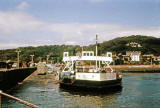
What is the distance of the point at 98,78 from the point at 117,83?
739cm

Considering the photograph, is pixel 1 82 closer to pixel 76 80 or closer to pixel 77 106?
pixel 76 80

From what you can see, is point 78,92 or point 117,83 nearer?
point 78,92

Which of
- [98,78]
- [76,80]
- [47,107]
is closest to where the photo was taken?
[47,107]

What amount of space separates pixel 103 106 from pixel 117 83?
15142 mm

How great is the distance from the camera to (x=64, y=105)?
2678 centimetres

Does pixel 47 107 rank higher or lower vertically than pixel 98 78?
lower

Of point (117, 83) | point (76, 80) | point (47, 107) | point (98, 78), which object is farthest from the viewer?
point (117, 83)

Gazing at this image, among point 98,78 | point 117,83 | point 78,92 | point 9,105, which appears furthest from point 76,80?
point 9,105

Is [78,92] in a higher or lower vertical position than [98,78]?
lower

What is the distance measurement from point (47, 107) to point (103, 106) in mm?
6712

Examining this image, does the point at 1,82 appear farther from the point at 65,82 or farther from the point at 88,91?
the point at 88,91

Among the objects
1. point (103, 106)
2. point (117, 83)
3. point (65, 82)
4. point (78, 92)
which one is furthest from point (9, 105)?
point (117, 83)

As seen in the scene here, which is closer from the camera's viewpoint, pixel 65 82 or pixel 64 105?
pixel 64 105

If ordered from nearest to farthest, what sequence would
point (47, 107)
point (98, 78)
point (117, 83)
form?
point (47, 107) → point (98, 78) → point (117, 83)
